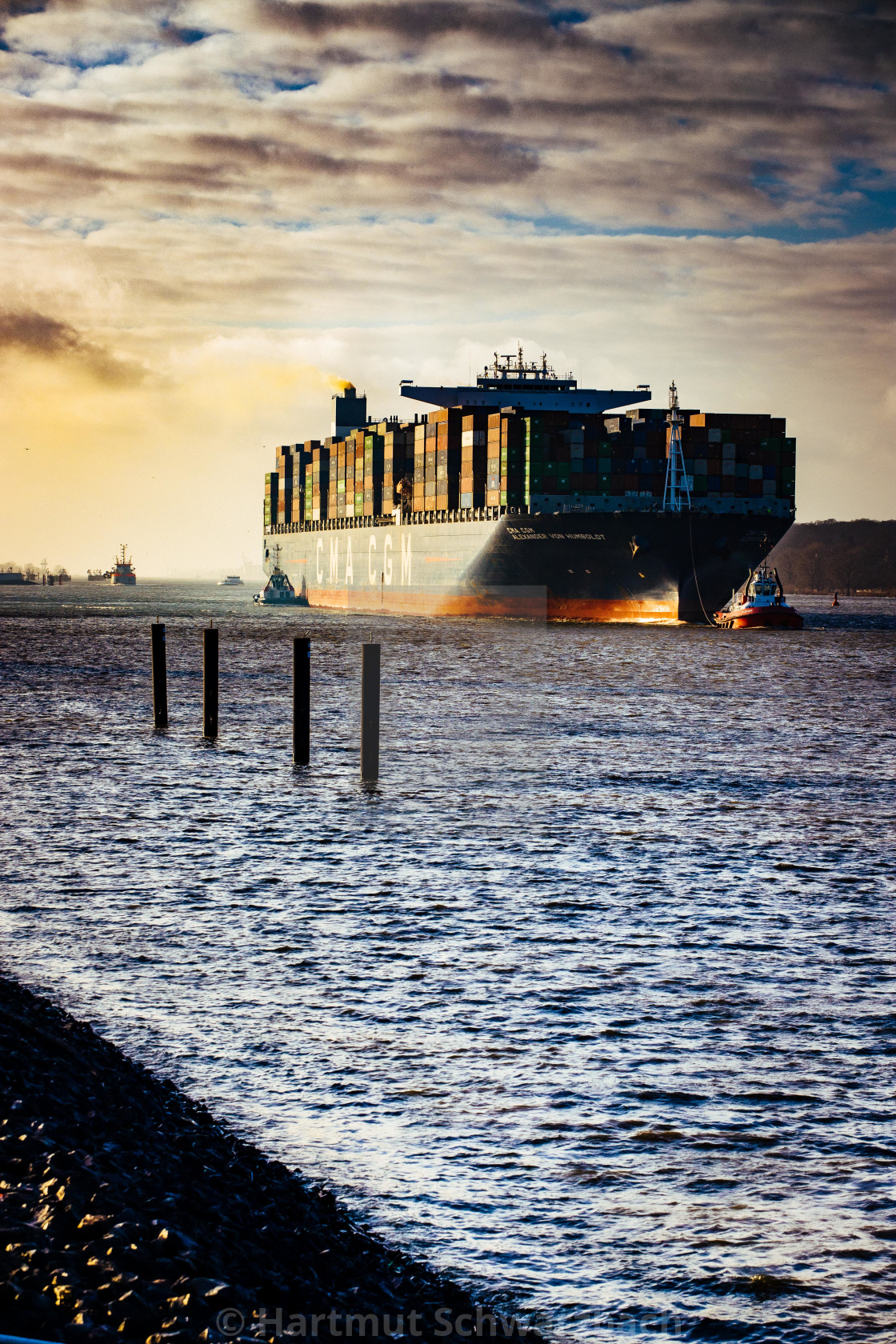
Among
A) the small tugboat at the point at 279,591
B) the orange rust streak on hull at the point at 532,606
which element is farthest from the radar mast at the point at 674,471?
the small tugboat at the point at 279,591

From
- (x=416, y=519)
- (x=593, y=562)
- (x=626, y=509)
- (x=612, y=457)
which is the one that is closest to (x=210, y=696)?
(x=593, y=562)

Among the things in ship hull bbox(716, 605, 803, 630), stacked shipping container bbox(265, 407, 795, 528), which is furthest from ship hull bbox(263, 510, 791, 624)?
stacked shipping container bbox(265, 407, 795, 528)

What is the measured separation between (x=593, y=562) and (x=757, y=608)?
9.14 m

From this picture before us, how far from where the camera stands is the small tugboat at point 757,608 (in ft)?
209

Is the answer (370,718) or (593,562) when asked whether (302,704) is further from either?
(593,562)

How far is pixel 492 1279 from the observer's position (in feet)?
15.3

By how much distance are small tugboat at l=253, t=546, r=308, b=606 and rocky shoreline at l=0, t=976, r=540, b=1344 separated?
10847 centimetres

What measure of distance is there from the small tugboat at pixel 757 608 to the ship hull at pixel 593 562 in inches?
30.1

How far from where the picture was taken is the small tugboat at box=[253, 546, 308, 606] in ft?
377

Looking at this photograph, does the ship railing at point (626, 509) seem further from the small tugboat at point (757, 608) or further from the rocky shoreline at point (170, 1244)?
the rocky shoreline at point (170, 1244)

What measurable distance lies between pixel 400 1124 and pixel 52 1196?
2.09 m

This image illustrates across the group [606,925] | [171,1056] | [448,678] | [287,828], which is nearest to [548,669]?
[448,678]

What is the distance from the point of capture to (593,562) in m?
61.8

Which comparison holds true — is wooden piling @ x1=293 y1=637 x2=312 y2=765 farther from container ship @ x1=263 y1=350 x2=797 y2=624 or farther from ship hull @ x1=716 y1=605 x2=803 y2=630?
ship hull @ x1=716 y1=605 x2=803 y2=630
